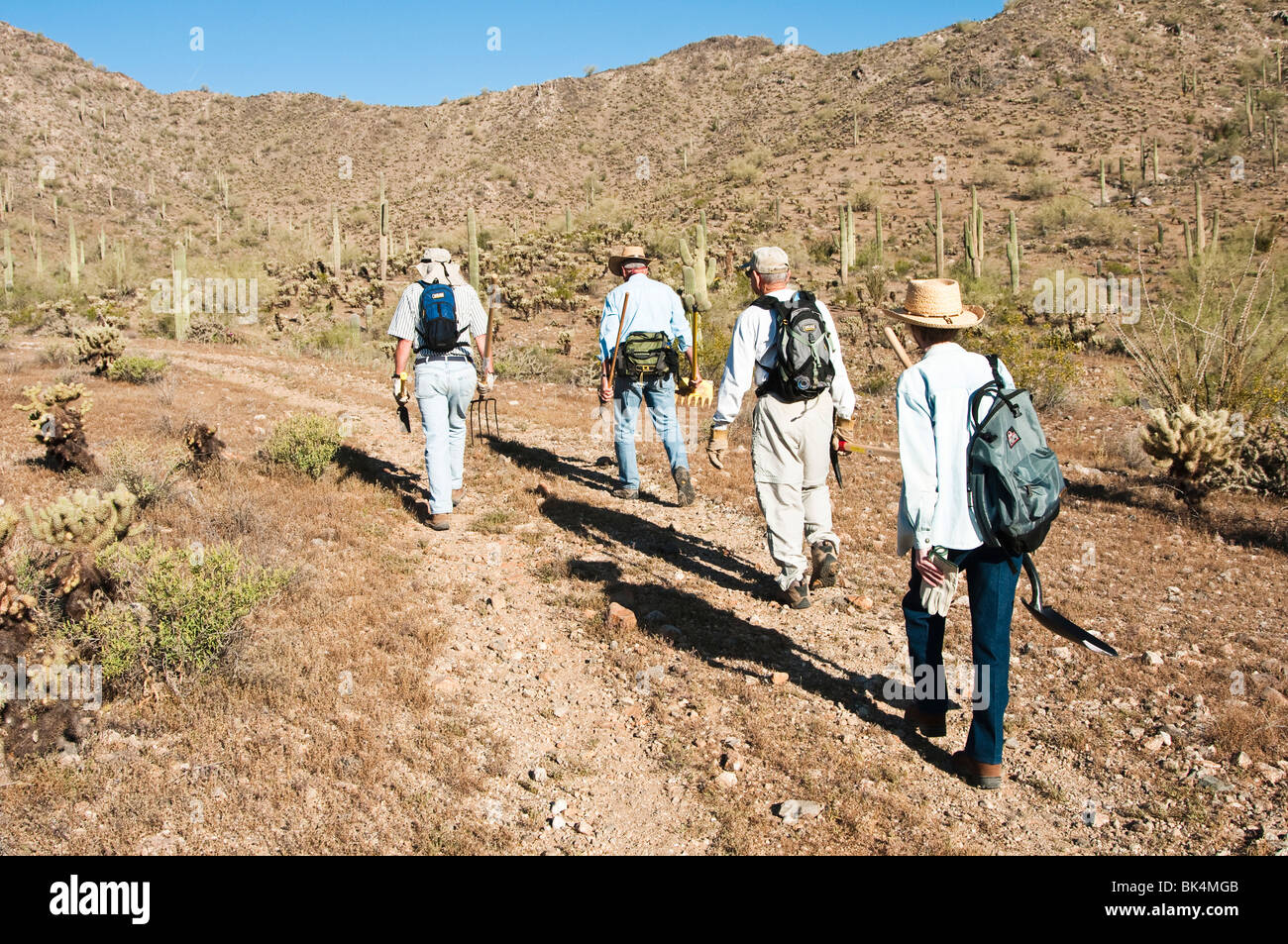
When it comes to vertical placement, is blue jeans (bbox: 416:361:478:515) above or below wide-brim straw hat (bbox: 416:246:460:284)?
below

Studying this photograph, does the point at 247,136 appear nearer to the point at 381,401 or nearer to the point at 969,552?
the point at 381,401

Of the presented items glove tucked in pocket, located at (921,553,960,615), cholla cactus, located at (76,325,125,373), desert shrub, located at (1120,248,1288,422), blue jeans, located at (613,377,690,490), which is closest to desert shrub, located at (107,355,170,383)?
cholla cactus, located at (76,325,125,373)

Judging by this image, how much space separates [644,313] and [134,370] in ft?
28.7

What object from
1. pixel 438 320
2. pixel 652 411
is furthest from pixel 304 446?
pixel 652 411

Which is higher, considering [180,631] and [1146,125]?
[1146,125]

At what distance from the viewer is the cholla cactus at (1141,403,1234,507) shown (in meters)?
7.56

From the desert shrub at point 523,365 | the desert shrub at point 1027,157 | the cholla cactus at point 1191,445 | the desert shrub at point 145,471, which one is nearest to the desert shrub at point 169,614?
the desert shrub at point 145,471

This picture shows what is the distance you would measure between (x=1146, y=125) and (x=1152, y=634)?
4373cm

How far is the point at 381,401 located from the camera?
38.9 ft

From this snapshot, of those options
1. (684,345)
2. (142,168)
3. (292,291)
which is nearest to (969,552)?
(684,345)

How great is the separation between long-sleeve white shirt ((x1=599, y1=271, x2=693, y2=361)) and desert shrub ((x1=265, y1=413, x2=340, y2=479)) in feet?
A: 8.55

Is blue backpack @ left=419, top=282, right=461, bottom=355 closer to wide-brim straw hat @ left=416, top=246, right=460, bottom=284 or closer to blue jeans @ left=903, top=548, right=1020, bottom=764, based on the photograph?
wide-brim straw hat @ left=416, top=246, right=460, bottom=284

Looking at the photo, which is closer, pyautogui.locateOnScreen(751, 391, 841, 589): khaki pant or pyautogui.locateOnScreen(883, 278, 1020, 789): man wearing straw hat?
pyautogui.locateOnScreen(883, 278, 1020, 789): man wearing straw hat

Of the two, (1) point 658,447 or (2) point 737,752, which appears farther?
(1) point 658,447
